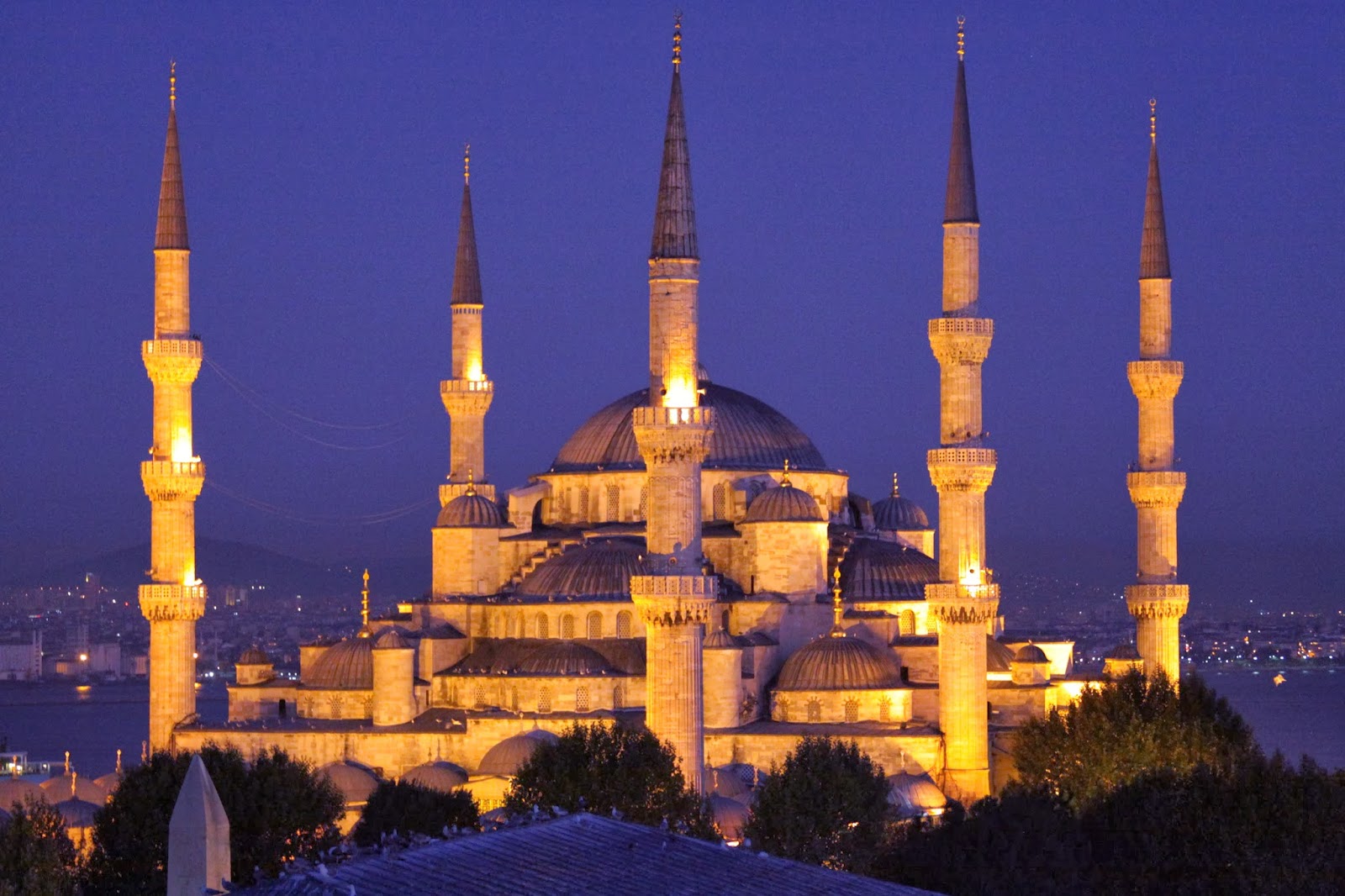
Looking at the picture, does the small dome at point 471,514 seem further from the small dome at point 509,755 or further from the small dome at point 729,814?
the small dome at point 729,814

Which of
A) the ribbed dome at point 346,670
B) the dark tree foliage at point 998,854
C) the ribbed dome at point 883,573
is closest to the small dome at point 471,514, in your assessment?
the ribbed dome at point 346,670

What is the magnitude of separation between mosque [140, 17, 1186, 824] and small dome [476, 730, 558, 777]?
56 millimetres

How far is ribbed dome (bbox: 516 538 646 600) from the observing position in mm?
49781

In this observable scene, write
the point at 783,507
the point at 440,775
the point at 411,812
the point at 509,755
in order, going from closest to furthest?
the point at 411,812
the point at 509,755
the point at 440,775
the point at 783,507

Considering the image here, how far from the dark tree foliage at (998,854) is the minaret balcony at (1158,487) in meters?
18.2

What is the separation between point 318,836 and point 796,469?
752 inches

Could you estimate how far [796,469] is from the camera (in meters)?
53.7

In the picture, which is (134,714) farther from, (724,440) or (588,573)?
(588,573)

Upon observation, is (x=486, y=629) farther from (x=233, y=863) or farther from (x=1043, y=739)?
(x=233, y=863)

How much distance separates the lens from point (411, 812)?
37.1 meters

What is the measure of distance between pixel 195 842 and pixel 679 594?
62.3ft

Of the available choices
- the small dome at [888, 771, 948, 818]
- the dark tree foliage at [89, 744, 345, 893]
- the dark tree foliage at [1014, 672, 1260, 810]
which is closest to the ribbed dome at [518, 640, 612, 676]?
the small dome at [888, 771, 948, 818]

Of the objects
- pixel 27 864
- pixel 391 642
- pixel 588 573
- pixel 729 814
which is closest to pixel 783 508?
pixel 588 573

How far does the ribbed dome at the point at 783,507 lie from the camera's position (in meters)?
50.0
